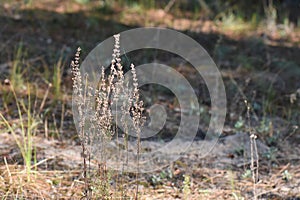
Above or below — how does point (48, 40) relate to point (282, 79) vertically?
above

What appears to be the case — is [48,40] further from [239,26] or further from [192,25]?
[239,26]

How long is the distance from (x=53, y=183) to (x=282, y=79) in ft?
9.31

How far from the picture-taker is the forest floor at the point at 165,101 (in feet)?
10.9

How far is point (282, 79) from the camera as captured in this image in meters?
5.27

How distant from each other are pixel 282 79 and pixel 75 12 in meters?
2.67

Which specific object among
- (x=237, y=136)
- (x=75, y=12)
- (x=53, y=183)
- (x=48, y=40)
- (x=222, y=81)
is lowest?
(x=53, y=183)

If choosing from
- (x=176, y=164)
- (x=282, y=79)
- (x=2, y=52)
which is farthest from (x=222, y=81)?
(x=2, y=52)

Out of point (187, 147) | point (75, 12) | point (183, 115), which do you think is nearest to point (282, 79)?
point (183, 115)

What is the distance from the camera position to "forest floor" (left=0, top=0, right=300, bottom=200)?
333 cm

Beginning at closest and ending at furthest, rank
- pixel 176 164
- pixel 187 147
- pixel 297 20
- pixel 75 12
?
pixel 176 164 → pixel 187 147 → pixel 75 12 → pixel 297 20

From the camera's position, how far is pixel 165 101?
4719 millimetres

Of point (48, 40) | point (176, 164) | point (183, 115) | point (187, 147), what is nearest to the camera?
point (176, 164)

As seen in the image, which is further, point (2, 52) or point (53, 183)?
point (2, 52)

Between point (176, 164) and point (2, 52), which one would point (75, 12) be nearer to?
point (2, 52)
